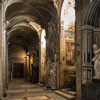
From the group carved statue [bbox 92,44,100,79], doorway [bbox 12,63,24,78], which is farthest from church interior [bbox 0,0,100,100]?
doorway [bbox 12,63,24,78]

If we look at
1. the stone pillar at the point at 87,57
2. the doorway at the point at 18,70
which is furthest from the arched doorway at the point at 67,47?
the doorway at the point at 18,70

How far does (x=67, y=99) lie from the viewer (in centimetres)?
1014

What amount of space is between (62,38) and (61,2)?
2.23 meters

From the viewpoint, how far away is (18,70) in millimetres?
32219

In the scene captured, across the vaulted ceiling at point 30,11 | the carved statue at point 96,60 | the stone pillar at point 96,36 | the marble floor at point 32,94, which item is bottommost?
the marble floor at point 32,94

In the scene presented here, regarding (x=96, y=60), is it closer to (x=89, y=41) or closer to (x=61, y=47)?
(x=89, y=41)

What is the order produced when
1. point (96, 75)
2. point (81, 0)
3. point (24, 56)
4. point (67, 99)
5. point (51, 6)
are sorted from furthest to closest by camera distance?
point (24, 56)
point (51, 6)
point (67, 99)
point (81, 0)
point (96, 75)

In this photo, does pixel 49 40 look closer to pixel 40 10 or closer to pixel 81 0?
pixel 40 10

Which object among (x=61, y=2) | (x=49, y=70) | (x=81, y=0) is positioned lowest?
(x=49, y=70)

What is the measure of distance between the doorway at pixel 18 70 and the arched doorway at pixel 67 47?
1933 cm

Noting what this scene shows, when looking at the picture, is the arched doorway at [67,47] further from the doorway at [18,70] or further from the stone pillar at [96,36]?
the doorway at [18,70]

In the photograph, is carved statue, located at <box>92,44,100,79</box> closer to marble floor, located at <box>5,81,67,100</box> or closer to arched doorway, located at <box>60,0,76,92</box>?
marble floor, located at <box>5,81,67,100</box>

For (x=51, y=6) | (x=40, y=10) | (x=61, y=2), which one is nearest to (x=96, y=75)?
(x=61, y=2)

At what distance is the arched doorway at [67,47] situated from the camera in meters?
13.2
